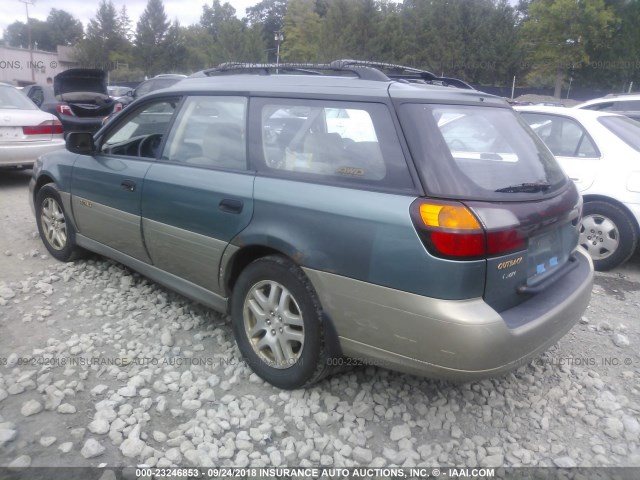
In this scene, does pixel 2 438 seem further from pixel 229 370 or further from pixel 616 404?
pixel 616 404

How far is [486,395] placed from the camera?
→ 9.91ft

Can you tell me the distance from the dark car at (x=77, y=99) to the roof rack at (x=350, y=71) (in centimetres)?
782

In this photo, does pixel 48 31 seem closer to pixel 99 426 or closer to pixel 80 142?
pixel 80 142

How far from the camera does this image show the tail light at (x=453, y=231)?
2271 mm

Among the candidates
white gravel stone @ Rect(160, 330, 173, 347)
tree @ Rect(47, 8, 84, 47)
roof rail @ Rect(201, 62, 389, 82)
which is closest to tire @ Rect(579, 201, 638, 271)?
roof rail @ Rect(201, 62, 389, 82)

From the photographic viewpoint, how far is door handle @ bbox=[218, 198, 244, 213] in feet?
9.70

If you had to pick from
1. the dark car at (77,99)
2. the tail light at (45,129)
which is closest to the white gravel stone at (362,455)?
the tail light at (45,129)

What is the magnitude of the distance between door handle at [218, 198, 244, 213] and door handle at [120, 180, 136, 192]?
956 mm

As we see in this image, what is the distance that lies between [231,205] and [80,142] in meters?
1.83

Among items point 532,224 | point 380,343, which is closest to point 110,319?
point 380,343

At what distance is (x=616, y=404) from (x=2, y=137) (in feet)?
25.9

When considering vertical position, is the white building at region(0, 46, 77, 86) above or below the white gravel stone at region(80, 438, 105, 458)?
above

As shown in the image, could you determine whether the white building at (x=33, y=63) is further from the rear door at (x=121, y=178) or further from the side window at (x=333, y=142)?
the side window at (x=333, y=142)

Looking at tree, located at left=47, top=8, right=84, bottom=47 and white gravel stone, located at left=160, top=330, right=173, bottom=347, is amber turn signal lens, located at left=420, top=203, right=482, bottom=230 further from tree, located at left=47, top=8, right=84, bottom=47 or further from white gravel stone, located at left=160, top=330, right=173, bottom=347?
tree, located at left=47, top=8, right=84, bottom=47
